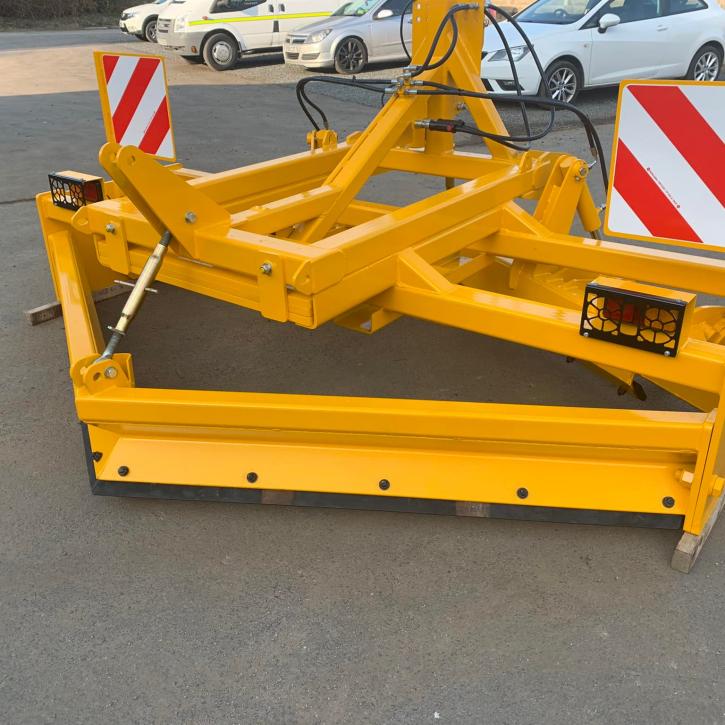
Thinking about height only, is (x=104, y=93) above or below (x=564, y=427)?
above

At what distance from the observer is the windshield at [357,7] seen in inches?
479

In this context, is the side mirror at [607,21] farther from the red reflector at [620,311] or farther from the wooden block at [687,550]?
the wooden block at [687,550]

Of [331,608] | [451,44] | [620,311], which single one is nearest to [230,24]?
[451,44]

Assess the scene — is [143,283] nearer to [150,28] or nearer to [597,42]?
[597,42]

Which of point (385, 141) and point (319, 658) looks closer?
point (319, 658)

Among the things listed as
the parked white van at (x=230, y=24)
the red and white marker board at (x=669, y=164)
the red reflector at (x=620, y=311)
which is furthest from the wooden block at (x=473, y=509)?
the parked white van at (x=230, y=24)

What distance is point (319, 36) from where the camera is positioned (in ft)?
39.0

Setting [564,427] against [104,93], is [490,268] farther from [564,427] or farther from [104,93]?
[104,93]

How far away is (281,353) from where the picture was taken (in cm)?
375

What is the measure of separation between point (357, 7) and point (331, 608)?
12.0 metres

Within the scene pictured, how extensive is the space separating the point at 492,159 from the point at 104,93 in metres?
1.86

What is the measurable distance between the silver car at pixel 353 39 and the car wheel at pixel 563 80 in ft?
11.6

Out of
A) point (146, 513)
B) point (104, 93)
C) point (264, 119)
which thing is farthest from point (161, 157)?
point (264, 119)

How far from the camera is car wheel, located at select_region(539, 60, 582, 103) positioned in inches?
357
